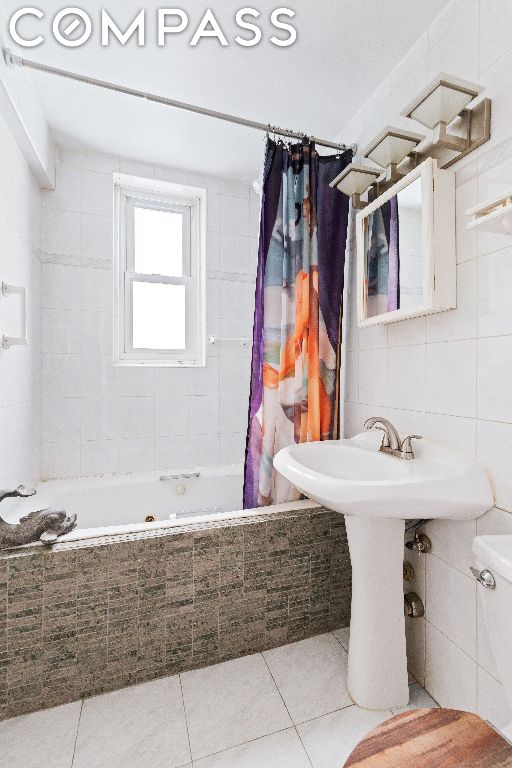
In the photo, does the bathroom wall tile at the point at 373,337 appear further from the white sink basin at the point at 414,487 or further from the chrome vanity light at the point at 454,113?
the chrome vanity light at the point at 454,113

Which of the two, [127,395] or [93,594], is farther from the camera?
[127,395]

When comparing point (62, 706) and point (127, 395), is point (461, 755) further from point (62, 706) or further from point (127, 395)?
point (127, 395)

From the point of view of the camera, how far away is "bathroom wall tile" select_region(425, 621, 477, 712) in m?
1.17

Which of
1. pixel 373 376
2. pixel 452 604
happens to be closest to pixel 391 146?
pixel 373 376

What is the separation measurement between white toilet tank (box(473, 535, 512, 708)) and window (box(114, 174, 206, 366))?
194 centimetres

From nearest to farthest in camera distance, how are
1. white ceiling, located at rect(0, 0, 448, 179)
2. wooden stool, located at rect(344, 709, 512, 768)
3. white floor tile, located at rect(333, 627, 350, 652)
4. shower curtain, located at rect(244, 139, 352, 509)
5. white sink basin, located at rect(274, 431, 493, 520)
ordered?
wooden stool, located at rect(344, 709, 512, 768) → white sink basin, located at rect(274, 431, 493, 520) → white ceiling, located at rect(0, 0, 448, 179) → white floor tile, located at rect(333, 627, 350, 652) → shower curtain, located at rect(244, 139, 352, 509)

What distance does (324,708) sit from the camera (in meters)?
1.26

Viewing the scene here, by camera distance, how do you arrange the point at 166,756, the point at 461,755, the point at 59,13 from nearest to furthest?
the point at 461,755 → the point at 166,756 → the point at 59,13

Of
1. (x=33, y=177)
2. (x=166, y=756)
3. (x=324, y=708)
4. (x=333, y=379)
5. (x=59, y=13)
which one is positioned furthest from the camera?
A: (x=33, y=177)

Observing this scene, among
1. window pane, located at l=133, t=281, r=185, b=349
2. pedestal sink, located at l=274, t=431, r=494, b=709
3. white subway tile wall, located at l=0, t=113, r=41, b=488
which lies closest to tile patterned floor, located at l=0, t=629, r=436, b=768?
pedestal sink, located at l=274, t=431, r=494, b=709

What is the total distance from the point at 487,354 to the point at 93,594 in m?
1.46

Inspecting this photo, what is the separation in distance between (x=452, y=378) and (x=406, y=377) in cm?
22

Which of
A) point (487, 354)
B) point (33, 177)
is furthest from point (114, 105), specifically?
point (487, 354)

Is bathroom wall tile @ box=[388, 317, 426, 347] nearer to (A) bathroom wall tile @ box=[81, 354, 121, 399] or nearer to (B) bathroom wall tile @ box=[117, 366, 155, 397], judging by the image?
(B) bathroom wall tile @ box=[117, 366, 155, 397]
